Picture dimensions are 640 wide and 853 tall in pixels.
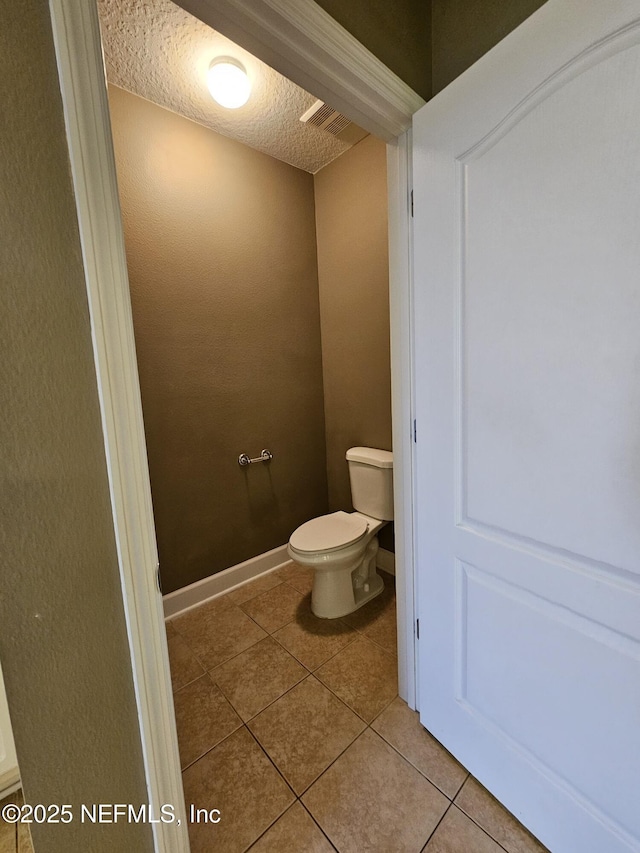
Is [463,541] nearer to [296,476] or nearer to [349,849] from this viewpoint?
[349,849]

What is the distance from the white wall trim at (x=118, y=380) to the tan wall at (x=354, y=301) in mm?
1625

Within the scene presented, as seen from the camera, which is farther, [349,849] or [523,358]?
[349,849]

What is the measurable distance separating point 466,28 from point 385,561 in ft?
7.85

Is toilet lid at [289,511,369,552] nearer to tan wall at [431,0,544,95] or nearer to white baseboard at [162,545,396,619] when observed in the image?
white baseboard at [162,545,396,619]

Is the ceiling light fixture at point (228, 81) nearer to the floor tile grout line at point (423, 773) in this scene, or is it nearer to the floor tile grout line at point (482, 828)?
the floor tile grout line at point (423, 773)

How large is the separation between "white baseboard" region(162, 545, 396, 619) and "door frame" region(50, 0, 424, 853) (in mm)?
1310

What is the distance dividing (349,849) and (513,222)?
1.68 meters

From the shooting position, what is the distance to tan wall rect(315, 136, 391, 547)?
2.01 m

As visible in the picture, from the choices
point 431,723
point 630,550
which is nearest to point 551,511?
point 630,550

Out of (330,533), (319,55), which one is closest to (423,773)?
(330,533)

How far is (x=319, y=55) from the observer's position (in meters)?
0.81

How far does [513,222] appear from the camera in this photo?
0.80 m

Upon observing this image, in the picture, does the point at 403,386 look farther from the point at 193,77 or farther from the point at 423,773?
the point at 193,77

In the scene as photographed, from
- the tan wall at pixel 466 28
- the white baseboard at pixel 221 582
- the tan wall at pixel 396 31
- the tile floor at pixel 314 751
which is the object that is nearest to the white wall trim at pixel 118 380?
the tile floor at pixel 314 751
